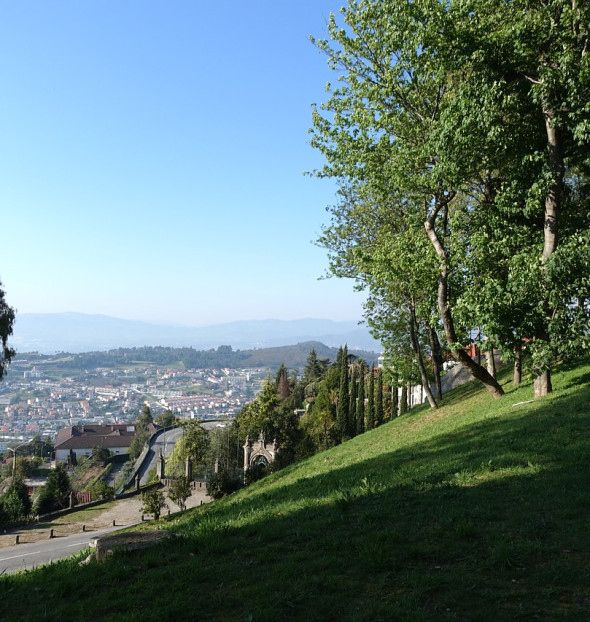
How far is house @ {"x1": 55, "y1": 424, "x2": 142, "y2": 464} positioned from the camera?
136 m

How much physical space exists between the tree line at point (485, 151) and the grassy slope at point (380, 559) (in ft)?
16.3

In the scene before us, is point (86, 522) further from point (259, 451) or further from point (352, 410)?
point (352, 410)

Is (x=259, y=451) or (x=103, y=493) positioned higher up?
(x=259, y=451)

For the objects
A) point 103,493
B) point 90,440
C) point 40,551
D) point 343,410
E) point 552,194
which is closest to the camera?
point 552,194

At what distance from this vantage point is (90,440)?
144m

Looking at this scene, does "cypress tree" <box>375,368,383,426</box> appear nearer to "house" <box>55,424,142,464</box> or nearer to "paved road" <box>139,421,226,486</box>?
"paved road" <box>139,421,226,486</box>

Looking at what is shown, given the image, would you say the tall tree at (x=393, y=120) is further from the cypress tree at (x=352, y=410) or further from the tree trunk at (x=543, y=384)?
the cypress tree at (x=352, y=410)

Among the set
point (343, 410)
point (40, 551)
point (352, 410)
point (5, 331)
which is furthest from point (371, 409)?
point (5, 331)

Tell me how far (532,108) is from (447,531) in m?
11.9

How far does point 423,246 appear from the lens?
53.1 ft

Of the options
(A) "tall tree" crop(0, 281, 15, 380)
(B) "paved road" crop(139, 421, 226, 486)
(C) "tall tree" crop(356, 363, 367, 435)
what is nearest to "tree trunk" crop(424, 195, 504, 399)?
(A) "tall tree" crop(0, 281, 15, 380)

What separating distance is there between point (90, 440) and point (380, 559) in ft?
502

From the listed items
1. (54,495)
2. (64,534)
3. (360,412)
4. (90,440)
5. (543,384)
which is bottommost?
(90,440)

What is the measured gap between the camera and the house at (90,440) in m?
136
